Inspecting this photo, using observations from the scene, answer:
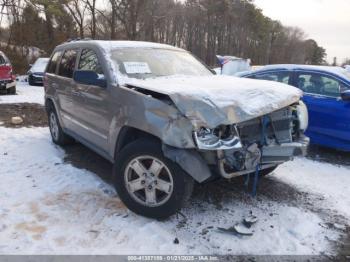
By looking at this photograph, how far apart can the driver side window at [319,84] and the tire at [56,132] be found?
4.20m

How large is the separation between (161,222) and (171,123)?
1.06 meters

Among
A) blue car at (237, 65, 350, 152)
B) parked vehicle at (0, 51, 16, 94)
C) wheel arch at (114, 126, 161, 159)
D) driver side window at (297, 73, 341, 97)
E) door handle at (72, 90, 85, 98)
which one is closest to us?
wheel arch at (114, 126, 161, 159)

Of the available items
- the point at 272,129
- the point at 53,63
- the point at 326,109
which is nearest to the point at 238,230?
the point at 272,129

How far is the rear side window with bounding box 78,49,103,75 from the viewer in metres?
4.74

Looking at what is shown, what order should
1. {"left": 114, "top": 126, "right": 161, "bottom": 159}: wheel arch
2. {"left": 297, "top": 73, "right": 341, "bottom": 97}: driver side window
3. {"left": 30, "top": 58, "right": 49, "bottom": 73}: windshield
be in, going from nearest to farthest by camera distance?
1. {"left": 114, "top": 126, "right": 161, "bottom": 159}: wheel arch
2. {"left": 297, "top": 73, "right": 341, "bottom": 97}: driver side window
3. {"left": 30, "top": 58, "right": 49, "bottom": 73}: windshield

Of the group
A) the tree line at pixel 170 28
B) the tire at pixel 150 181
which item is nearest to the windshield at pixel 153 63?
the tire at pixel 150 181

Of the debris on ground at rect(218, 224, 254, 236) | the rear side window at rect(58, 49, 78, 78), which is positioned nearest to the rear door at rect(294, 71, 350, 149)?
the debris on ground at rect(218, 224, 254, 236)

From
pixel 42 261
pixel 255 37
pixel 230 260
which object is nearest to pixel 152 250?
pixel 230 260

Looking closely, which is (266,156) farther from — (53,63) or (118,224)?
(53,63)

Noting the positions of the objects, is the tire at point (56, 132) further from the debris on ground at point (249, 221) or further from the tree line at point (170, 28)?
the tree line at point (170, 28)

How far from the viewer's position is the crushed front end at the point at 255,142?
3432mm

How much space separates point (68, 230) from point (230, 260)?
1565 millimetres

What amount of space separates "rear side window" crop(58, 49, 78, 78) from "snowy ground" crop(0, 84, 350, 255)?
1.37m

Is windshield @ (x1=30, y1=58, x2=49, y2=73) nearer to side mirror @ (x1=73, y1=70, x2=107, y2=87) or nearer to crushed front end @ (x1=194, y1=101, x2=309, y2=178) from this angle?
side mirror @ (x1=73, y1=70, x2=107, y2=87)
